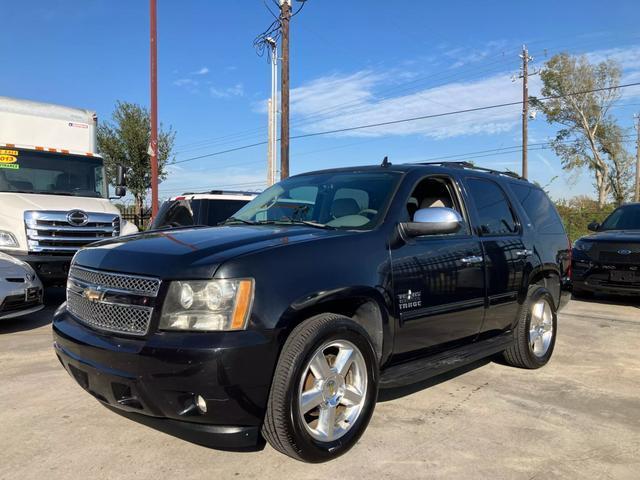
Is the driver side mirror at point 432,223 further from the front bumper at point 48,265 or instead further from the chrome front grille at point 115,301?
the front bumper at point 48,265

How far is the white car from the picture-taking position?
629 centimetres

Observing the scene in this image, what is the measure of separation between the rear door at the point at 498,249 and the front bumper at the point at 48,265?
638cm

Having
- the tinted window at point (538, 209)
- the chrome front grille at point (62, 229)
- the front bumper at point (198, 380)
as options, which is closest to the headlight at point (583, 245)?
the tinted window at point (538, 209)

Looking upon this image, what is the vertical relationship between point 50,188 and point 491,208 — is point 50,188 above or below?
above

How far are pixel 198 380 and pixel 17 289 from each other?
479 cm

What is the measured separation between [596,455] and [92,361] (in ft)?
10.2

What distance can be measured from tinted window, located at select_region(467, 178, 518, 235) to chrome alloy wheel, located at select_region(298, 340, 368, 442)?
192 centimetres

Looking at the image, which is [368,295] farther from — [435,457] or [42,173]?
[42,173]

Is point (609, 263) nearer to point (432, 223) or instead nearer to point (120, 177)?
point (432, 223)

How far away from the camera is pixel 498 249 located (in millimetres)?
4594

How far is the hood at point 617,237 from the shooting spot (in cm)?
860

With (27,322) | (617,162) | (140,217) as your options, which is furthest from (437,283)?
(617,162)

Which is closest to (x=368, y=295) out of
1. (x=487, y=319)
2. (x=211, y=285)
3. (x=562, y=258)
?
(x=211, y=285)

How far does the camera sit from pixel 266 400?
2.83 meters
